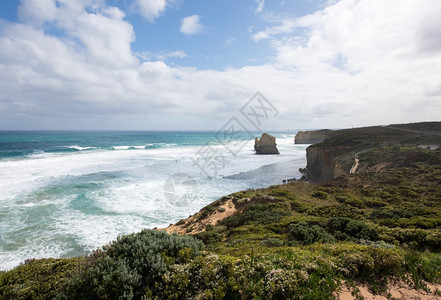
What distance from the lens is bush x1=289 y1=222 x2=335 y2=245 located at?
662 cm

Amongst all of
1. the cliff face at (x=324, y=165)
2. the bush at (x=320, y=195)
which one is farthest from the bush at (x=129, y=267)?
the cliff face at (x=324, y=165)

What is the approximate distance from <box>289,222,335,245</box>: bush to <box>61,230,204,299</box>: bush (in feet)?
12.6

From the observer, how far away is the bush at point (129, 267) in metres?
3.72

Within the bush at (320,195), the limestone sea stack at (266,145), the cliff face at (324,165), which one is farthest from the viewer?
the limestone sea stack at (266,145)

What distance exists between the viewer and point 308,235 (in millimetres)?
6910

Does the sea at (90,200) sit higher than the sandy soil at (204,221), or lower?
lower

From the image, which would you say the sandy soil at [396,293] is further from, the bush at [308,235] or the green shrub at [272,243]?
the green shrub at [272,243]

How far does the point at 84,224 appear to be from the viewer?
13.4 m

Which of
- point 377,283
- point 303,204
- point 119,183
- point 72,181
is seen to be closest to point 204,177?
point 119,183

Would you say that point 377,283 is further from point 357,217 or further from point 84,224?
point 84,224

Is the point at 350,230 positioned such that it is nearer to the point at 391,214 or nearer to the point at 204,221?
the point at 391,214

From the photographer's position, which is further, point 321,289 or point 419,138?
point 419,138

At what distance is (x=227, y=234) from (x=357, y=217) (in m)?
5.26

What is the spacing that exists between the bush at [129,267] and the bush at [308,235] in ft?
12.6
